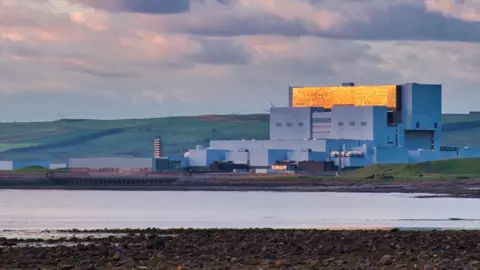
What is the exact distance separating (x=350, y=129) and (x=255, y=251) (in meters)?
113

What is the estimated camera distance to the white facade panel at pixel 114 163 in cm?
16875

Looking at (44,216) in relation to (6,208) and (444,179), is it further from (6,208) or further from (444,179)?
(444,179)

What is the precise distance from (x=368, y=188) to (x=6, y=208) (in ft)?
183

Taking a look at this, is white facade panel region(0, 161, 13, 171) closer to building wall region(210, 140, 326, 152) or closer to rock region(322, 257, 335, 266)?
building wall region(210, 140, 326, 152)

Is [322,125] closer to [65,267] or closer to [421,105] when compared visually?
[421,105]

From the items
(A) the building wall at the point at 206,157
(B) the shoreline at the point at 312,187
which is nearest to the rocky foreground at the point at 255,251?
(B) the shoreline at the point at 312,187

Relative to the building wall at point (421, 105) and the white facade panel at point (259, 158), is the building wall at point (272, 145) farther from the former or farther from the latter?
the building wall at point (421, 105)

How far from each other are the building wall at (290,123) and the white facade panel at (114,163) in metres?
18.5

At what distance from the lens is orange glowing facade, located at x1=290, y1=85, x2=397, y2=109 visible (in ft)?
509

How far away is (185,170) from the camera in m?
161

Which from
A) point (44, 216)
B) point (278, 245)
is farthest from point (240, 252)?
point (44, 216)

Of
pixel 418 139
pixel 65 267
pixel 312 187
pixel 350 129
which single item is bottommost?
pixel 65 267

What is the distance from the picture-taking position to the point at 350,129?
499ft

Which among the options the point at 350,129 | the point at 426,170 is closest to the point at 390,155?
the point at 350,129
